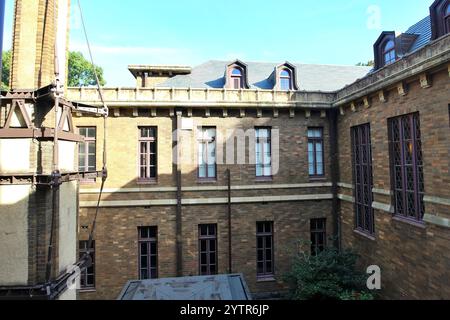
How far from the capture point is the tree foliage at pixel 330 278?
941 cm

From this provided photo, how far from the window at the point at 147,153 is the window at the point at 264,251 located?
17.5 ft

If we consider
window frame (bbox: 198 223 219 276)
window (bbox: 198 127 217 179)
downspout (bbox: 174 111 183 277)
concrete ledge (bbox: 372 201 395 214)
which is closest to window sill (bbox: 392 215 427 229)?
concrete ledge (bbox: 372 201 395 214)

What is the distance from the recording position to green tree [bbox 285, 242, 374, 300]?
9.41 meters

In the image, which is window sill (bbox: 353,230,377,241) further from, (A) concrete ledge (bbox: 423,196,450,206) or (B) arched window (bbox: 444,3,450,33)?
(B) arched window (bbox: 444,3,450,33)

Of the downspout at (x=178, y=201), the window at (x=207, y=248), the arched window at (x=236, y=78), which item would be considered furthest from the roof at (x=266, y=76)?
the window at (x=207, y=248)

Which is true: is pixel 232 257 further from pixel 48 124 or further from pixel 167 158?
pixel 48 124

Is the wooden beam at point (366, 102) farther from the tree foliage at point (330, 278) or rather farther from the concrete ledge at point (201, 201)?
the tree foliage at point (330, 278)

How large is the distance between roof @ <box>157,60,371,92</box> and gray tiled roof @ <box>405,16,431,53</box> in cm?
397

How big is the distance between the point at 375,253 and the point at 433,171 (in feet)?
13.1

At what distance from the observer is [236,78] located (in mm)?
14609

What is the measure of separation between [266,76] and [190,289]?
12997mm

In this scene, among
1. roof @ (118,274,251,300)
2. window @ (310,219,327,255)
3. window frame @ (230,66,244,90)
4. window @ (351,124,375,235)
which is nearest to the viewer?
roof @ (118,274,251,300)
